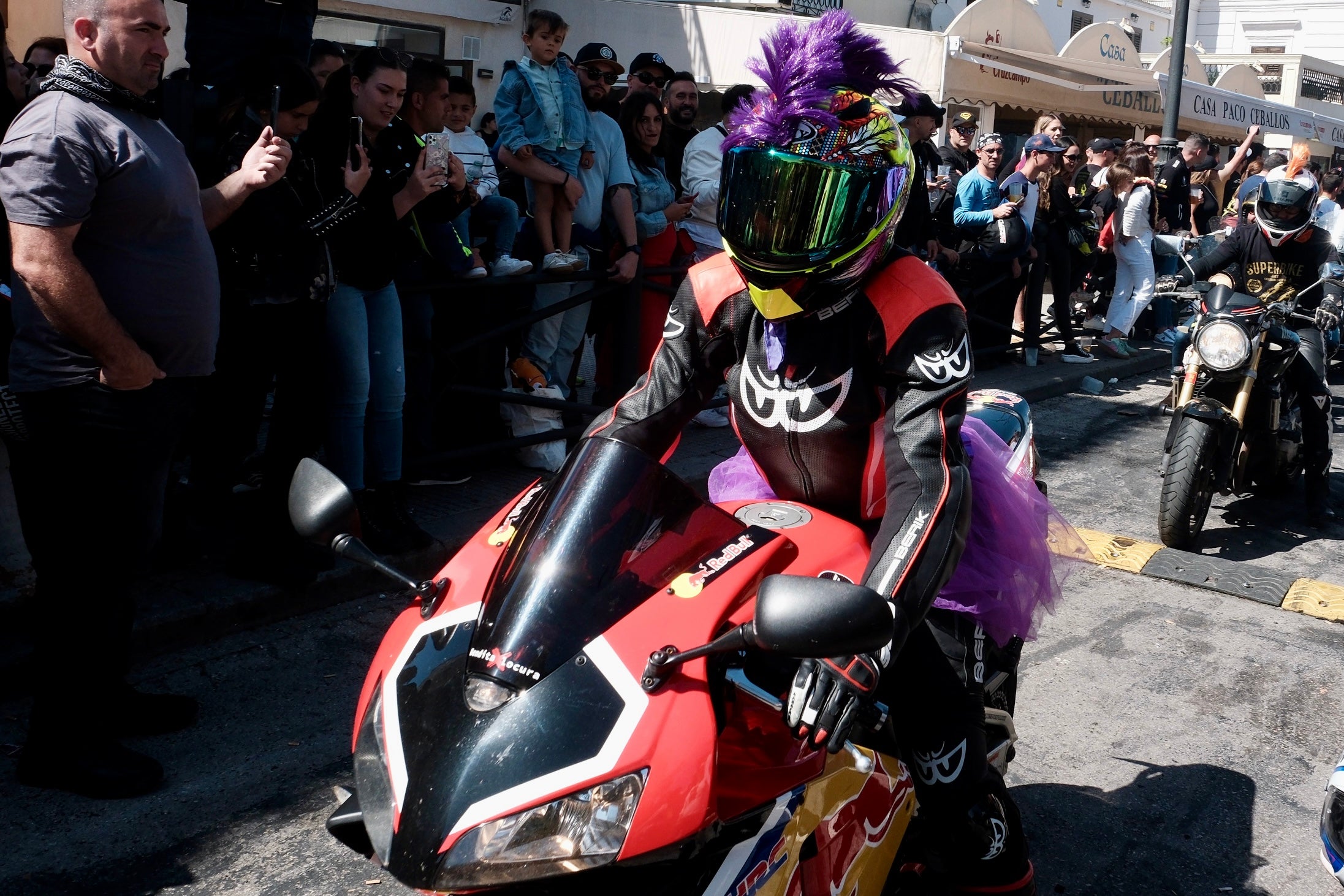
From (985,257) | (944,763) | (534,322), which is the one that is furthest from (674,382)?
(985,257)

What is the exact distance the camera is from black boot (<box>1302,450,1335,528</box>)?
669cm

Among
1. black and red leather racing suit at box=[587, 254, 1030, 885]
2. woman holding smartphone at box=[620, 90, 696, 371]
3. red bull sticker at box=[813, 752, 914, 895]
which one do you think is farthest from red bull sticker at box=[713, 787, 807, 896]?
woman holding smartphone at box=[620, 90, 696, 371]

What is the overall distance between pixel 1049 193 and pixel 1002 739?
8.31m

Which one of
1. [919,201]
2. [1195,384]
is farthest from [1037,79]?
[1195,384]

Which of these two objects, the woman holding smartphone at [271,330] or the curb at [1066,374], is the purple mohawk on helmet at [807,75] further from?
the curb at [1066,374]

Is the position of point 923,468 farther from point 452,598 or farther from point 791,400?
point 452,598

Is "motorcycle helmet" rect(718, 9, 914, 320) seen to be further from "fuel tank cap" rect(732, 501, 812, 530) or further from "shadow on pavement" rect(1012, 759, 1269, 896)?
"shadow on pavement" rect(1012, 759, 1269, 896)

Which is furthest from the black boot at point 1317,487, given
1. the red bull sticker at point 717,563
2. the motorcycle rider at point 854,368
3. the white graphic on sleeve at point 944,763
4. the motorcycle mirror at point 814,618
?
the motorcycle mirror at point 814,618

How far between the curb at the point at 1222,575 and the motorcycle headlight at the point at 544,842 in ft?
13.3

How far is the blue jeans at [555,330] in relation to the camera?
21.9 feet

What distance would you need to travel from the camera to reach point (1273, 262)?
7305 mm

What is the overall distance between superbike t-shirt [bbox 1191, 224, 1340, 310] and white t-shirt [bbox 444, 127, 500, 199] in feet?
13.7

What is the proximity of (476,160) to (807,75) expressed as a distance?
4542 mm

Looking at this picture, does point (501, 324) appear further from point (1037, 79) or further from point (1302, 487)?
point (1037, 79)
